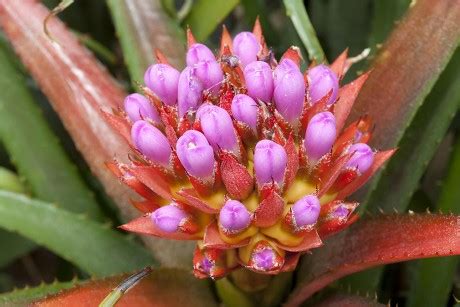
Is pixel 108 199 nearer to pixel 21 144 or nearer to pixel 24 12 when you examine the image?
pixel 21 144

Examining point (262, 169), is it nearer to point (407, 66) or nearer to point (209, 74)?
point (209, 74)

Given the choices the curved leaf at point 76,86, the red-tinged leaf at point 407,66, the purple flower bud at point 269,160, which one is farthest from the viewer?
the curved leaf at point 76,86

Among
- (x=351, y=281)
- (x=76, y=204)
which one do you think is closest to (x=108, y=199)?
(x=76, y=204)

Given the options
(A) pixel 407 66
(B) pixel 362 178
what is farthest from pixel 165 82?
(A) pixel 407 66

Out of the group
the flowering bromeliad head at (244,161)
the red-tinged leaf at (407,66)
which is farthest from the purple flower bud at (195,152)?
the red-tinged leaf at (407,66)

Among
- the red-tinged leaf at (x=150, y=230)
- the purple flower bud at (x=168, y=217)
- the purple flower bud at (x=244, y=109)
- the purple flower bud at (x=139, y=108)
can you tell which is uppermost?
the purple flower bud at (x=139, y=108)

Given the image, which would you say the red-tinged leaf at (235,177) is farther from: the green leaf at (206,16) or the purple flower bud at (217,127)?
the green leaf at (206,16)
